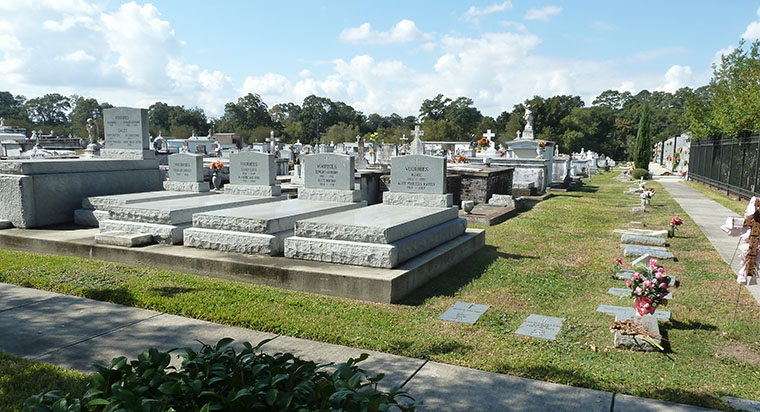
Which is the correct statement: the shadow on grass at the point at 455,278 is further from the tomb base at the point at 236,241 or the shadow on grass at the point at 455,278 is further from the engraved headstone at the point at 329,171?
the engraved headstone at the point at 329,171

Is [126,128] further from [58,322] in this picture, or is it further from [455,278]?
[455,278]

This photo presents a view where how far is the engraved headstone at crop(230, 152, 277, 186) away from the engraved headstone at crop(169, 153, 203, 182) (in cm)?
72

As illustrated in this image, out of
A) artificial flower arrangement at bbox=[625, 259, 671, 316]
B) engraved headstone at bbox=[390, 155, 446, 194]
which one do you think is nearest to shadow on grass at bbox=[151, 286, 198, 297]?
engraved headstone at bbox=[390, 155, 446, 194]

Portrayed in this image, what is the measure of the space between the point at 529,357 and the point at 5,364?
14.2 ft

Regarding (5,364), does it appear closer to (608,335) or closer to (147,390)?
(147,390)

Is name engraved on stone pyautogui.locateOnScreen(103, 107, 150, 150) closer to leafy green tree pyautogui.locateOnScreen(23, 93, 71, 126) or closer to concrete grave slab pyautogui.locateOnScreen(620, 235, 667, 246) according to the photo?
concrete grave slab pyautogui.locateOnScreen(620, 235, 667, 246)

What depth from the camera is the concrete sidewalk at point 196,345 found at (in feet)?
11.8

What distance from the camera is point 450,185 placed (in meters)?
15.8

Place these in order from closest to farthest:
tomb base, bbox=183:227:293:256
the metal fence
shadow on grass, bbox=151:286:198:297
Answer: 1. shadow on grass, bbox=151:286:198:297
2. tomb base, bbox=183:227:293:256
3. the metal fence

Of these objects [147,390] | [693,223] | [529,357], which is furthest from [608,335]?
[693,223]

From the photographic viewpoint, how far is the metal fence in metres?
18.0

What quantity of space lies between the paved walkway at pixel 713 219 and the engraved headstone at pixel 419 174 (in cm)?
449

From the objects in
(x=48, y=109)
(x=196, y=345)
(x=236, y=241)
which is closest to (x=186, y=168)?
(x=236, y=241)

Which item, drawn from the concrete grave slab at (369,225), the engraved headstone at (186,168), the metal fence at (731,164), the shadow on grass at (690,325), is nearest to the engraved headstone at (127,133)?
the engraved headstone at (186,168)
